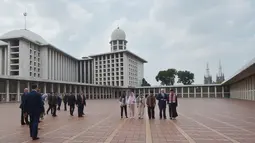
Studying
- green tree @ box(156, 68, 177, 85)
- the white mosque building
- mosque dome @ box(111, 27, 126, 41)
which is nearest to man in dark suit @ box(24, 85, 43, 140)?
the white mosque building

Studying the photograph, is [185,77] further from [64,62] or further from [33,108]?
[33,108]

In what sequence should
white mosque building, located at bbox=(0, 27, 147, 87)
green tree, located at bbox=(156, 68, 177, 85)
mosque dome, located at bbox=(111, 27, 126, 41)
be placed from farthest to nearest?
1. mosque dome, located at bbox=(111, 27, 126, 41)
2. green tree, located at bbox=(156, 68, 177, 85)
3. white mosque building, located at bbox=(0, 27, 147, 87)

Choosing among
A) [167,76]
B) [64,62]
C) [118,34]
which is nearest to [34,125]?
[167,76]

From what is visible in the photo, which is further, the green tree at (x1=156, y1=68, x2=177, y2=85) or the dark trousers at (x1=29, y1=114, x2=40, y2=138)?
the green tree at (x1=156, y1=68, x2=177, y2=85)

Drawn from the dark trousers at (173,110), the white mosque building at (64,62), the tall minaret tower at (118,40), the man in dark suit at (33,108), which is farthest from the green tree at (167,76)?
the man in dark suit at (33,108)

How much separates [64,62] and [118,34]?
26.4 m

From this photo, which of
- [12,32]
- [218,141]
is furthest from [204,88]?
[218,141]

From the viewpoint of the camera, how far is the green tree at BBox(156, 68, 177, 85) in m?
109

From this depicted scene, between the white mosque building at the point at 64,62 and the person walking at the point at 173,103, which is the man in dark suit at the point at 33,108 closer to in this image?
the person walking at the point at 173,103

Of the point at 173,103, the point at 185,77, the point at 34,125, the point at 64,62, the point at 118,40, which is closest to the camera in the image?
the point at 34,125

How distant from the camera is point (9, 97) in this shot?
48438mm

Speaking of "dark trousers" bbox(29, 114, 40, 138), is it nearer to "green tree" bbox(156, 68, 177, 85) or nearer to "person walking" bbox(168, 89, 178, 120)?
"person walking" bbox(168, 89, 178, 120)

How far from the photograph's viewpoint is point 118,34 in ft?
392

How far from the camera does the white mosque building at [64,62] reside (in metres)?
81.3
